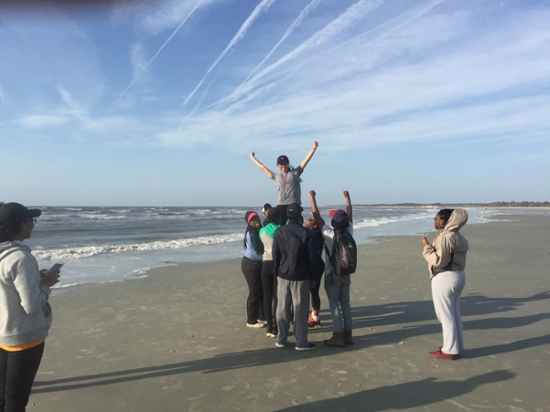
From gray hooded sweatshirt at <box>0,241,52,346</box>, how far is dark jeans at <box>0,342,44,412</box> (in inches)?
3.9

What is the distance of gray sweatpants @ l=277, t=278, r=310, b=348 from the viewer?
15.7ft

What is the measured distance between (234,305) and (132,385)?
3323 millimetres

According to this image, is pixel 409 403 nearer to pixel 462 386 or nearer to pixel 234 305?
pixel 462 386

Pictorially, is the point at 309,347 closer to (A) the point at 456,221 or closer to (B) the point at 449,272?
(B) the point at 449,272

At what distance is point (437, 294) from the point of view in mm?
4473

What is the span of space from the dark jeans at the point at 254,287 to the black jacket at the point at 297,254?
37.8 inches

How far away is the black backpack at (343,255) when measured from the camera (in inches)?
190

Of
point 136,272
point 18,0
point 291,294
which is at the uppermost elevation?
point 18,0

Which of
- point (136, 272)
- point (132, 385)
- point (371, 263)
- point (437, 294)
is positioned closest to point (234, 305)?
point (132, 385)

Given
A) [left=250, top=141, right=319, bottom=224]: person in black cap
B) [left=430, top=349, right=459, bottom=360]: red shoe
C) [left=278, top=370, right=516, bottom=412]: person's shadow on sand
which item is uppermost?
[left=250, top=141, right=319, bottom=224]: person in black cap

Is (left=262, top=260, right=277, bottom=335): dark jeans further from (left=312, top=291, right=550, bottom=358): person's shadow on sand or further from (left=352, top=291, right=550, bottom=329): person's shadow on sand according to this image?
(left=352, top=291, right=550, bottom=329): person's shadow on sand

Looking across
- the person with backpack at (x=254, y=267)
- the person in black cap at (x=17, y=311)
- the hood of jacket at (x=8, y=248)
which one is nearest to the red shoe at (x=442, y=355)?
the person with backpack at (x=254, y=267)

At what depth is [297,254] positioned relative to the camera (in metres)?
4.71

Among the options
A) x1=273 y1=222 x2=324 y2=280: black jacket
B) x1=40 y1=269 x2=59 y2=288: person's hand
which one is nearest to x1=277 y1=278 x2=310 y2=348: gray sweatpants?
x1=273 y1=222 x2=324 y2=280: black jacket
